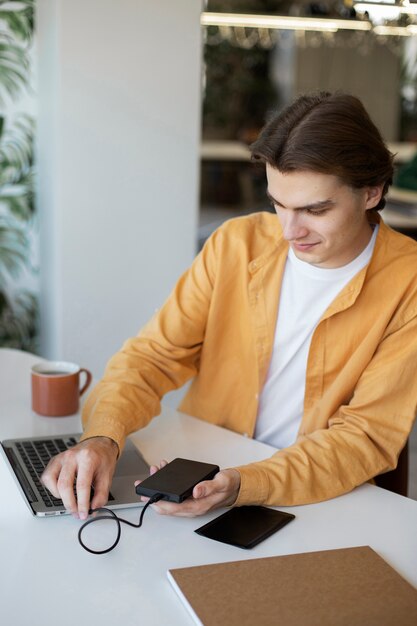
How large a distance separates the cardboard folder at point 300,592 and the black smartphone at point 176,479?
0.15 meters

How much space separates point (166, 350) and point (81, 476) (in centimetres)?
54

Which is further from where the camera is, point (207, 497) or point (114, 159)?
point (114, 159)

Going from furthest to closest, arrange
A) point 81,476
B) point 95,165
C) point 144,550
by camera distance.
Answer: point 95,165 < point 81,476 < point 144,550

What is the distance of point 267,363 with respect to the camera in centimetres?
182

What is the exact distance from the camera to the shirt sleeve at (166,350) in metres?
1.72

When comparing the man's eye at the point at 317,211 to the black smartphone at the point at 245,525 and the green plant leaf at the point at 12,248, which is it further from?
the green plant leaf at the point at 12,248

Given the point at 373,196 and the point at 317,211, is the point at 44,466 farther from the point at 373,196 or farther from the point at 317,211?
the point at 373,196

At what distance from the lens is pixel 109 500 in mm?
1390

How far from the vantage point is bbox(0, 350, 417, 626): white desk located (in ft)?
3.54

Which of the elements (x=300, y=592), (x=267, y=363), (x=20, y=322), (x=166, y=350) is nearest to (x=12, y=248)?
(x=20, y=322)

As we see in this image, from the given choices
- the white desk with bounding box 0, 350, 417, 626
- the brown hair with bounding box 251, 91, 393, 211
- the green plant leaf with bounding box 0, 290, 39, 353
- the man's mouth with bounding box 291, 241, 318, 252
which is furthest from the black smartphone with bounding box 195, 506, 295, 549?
the green plant leaf with bounding box 0, 290, 39, 353

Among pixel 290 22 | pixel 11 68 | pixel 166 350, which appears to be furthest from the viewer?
pixel 290 22

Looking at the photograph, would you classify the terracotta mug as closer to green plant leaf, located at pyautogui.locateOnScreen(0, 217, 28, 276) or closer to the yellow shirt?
the yellow shirt

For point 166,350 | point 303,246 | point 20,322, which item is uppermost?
point 303,246
